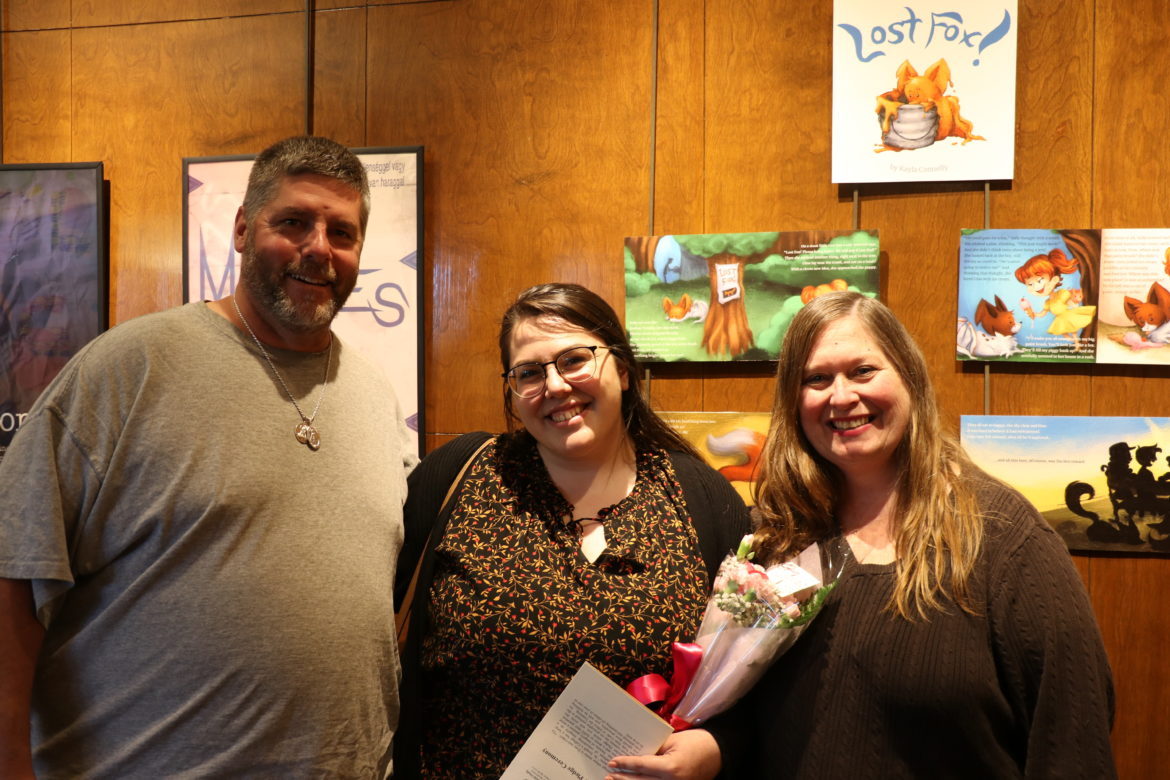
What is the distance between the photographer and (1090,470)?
→ 8.34 ft

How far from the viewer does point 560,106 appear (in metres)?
2.87

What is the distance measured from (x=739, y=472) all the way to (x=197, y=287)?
2043 millimetres

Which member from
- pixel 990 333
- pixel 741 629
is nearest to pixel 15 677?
pixel 741 629

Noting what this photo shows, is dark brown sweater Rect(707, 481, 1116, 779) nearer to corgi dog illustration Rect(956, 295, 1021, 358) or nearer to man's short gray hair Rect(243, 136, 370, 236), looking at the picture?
corgi dog illustration Rect(956, 295, 1021, 358)

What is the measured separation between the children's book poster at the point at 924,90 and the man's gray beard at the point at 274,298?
5.60 feet

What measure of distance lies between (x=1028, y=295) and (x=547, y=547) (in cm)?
174

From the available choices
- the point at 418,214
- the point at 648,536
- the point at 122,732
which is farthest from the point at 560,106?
the point at 122,732

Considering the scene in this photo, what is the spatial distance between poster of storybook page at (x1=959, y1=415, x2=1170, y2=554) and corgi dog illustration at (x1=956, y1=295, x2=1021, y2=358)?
200mm

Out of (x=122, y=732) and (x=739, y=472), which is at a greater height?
(x=739, y=472)

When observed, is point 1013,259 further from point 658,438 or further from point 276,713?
point 276,713

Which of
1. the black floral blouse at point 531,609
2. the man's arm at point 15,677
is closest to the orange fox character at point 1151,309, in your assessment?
the black floral blouse at point 531,609

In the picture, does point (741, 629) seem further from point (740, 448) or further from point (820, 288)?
point (820, 288)

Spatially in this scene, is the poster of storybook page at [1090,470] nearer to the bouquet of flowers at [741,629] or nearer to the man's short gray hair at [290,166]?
the bouquet of flowers at [741,629]

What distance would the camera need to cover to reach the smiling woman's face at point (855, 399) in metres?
1.68
